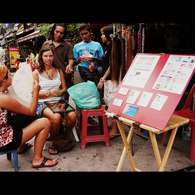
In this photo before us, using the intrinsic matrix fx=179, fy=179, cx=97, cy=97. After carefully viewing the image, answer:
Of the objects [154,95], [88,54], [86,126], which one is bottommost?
[86,126]

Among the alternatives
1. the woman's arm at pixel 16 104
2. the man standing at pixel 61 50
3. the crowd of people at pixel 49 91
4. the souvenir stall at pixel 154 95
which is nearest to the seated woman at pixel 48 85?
the crowd of people at pixel 49 91

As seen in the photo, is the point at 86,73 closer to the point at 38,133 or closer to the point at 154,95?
the point at 38,133

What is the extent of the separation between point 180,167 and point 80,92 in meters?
1.92

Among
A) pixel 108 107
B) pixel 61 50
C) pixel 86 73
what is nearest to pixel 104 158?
pixel 108 107

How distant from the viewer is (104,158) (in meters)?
2.78

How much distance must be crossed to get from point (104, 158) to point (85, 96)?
3.55ft

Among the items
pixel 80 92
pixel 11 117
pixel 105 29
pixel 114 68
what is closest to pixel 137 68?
pixel 114 68

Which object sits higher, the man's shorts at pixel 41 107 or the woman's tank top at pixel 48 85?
the woman's tank top at pixel 48 85

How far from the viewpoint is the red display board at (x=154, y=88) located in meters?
1.73

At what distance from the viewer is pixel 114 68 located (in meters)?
3.03

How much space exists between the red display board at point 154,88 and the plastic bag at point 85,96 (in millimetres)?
996

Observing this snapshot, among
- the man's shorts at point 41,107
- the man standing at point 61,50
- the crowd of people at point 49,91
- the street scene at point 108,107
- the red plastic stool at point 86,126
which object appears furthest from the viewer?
the man standing at point 61,50

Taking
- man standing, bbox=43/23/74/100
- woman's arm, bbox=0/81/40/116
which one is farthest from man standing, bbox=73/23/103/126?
woman's arm, bbox=0/81/40/116

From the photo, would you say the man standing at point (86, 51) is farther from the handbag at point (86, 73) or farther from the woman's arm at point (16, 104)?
the woman's arm at point (16, 104)
